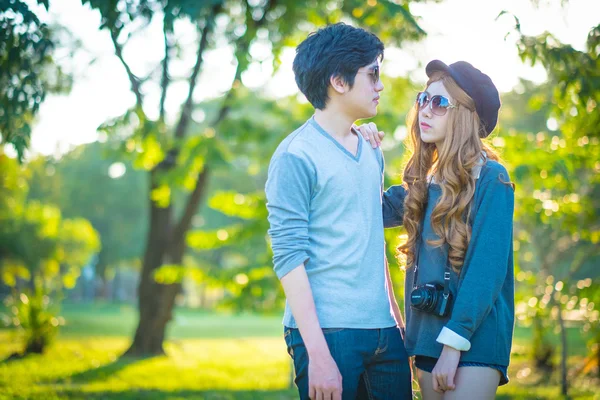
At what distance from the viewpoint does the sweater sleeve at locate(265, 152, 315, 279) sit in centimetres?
257

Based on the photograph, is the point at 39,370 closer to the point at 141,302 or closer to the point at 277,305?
the point at 141,302

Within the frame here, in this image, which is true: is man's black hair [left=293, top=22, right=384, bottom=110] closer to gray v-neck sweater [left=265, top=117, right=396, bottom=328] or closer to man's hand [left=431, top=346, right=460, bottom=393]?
gray v-neck sweater [left=265, top=117, right=396, bottom=328]

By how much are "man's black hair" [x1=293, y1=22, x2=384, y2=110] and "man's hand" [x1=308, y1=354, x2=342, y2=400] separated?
108 cm

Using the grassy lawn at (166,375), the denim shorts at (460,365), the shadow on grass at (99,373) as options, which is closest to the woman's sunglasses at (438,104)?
the denim shorts at (460,365)

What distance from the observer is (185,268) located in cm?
1060

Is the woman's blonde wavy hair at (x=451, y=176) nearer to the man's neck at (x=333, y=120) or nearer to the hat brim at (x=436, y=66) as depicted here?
the hat brim at (x=436, y=66)

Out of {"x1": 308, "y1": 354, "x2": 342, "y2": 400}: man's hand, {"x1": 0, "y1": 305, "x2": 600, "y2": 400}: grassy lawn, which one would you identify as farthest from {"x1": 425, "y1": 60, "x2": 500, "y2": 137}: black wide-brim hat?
{"x1": 0, "y1": 305, "x2": 600, "y2": 400}: grassy lawn

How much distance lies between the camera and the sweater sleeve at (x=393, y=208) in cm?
316

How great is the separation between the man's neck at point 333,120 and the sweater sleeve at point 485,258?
0.62m

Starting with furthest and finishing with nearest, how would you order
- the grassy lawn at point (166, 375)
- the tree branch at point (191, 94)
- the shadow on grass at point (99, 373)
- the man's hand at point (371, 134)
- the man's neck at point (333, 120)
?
the tree branch at point (191, 94)
the shadow on grass at point (99, 373)
the grassy lawn at point (166, 375)
the man's hand at point (371, 134)
the man's neck at point (333, 120)

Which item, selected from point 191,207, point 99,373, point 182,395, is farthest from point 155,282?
point 182,395

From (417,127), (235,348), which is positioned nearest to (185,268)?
(417,127)

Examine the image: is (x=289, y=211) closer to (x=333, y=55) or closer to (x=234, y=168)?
(x=333, y=55)

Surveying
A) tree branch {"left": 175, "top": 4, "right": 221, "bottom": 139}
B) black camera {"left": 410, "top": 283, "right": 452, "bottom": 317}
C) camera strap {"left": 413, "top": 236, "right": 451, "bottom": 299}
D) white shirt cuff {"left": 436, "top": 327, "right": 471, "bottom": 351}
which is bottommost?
white shirt cuff {"left": 436, "top": 327, "right": 471, "bottom": 351}
